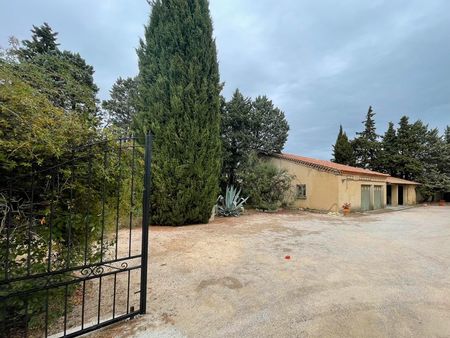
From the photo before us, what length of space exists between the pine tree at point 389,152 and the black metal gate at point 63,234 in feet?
96.9

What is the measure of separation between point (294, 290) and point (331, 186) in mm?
12460

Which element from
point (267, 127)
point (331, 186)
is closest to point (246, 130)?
point (267, 127)

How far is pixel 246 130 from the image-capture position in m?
16.0

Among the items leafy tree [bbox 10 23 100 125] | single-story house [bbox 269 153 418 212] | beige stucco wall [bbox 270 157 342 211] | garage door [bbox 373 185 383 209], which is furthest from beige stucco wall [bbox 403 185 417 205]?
leafy tree [bbox 10 23 100 125]

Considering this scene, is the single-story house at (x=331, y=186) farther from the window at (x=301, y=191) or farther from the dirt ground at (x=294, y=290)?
the dirt ground at (x=294, y=290)

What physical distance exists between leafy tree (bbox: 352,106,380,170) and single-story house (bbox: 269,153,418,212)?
9590 millimetres

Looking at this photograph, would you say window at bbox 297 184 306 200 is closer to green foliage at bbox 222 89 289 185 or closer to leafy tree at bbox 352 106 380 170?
green foliage at bbox 222 89 289 185

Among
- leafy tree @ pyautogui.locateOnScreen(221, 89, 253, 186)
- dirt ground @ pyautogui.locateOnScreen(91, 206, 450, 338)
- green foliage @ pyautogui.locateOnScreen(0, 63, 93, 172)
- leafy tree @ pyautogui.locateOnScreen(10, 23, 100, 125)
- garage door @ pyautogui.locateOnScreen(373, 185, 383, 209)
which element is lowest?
dirt ground @ pyautogui.locateOnScreen(91, 206, 450, 338)

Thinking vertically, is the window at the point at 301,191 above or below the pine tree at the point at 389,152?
below

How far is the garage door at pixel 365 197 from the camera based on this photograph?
15.8 metres

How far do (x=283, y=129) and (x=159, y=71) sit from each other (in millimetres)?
11331

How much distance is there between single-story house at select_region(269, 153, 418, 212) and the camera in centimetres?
1429

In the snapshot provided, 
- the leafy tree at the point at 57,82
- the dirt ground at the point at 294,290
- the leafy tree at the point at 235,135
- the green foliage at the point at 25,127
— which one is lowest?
the dirt ground at the point at 294,290

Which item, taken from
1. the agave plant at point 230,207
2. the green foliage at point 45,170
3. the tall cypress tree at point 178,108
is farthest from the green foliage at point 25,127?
the agave plant at point 230,207
